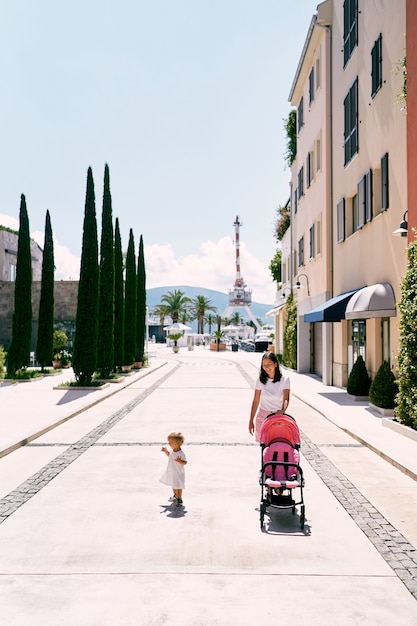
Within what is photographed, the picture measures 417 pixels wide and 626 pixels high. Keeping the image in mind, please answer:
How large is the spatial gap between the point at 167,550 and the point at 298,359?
25517 mm

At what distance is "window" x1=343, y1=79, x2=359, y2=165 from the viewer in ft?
61.4

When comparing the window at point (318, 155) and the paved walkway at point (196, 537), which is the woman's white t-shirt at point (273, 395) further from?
the window at point (318, 155)

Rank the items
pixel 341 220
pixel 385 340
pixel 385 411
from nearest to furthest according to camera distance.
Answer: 1. pixel 385 411
2. pixel 385 340
3. pixel 341 220

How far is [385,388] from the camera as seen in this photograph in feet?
48.1

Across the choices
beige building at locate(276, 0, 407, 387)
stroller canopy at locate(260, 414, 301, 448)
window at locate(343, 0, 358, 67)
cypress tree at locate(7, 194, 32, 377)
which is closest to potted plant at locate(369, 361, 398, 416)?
beige building at locate(276, 0, 407, 387)

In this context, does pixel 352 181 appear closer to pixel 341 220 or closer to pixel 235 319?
pixel 341 220

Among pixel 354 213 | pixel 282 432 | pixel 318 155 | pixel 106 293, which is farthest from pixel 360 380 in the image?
pixel 106 293

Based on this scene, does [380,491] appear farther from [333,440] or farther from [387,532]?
[333,440]

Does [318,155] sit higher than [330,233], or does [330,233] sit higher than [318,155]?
[318,155]

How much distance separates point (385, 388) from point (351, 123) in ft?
31.0

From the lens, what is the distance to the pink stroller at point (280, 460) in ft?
21.0

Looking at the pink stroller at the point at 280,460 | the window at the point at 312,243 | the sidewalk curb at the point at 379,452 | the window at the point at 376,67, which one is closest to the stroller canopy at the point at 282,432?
the pink stroller at the point at 280,460

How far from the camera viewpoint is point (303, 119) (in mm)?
29109

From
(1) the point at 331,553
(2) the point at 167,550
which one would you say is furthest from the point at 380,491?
(2) the point at 167,550
